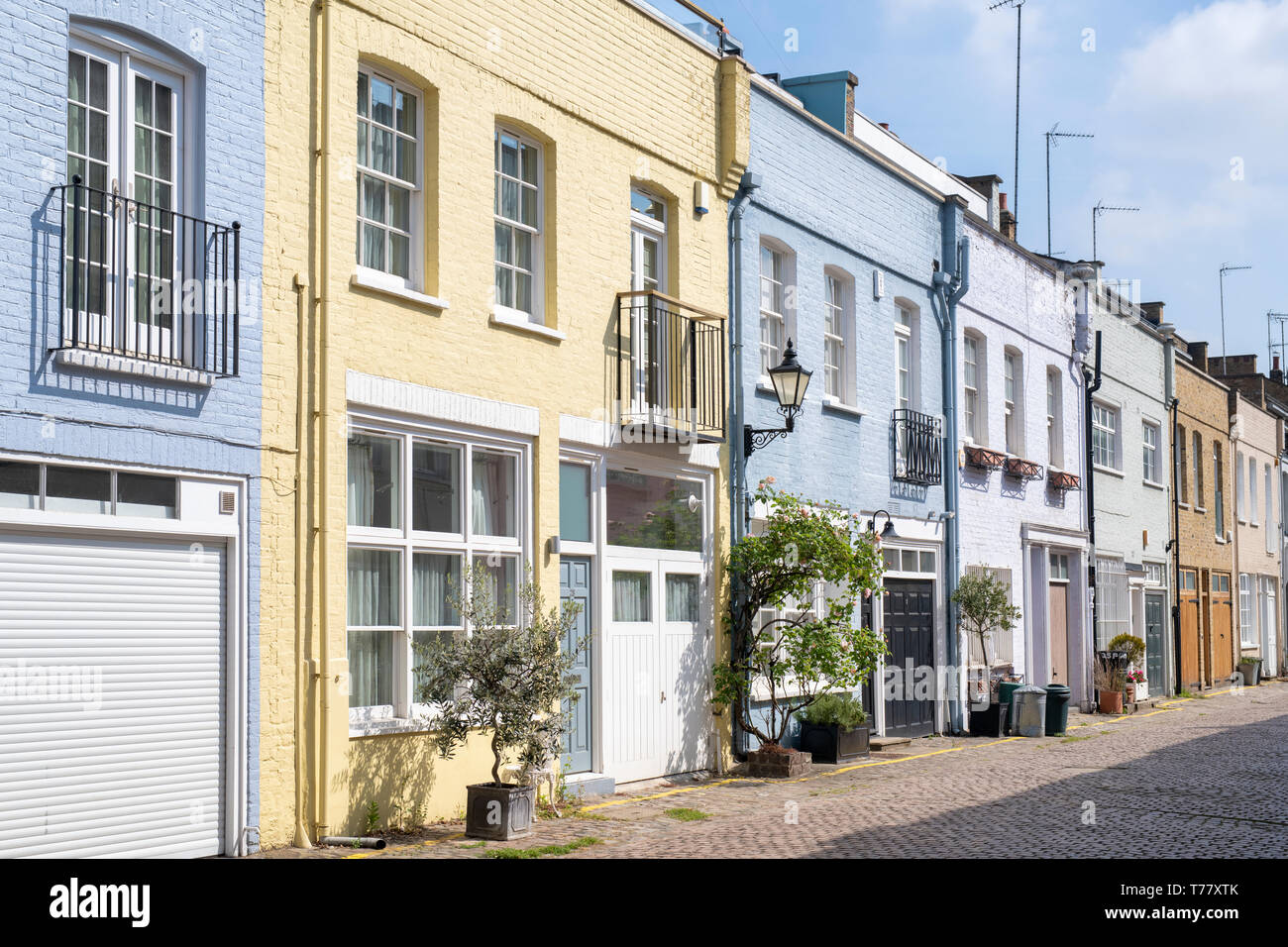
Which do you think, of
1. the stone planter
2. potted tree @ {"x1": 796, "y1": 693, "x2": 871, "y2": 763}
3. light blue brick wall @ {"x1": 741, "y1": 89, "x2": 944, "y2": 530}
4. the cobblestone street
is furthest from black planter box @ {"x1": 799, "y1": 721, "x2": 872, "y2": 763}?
light blue brick wall @ {"x1": 741, "y1": 89, "x2": 944, "y2": 530}

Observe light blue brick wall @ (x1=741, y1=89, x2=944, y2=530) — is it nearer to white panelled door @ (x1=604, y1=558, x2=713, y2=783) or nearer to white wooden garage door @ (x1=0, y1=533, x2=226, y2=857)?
white panelled door @ (x1=604, y1=558, x2=713, y2=783)

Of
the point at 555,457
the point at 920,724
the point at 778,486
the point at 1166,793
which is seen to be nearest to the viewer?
the point at 555,457

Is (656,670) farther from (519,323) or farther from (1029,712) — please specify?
(1029,712)

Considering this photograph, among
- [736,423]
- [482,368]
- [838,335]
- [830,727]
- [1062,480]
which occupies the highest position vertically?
[838,335]

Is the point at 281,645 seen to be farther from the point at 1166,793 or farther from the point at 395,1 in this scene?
the point at 1166,793

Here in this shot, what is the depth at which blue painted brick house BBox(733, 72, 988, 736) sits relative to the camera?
16.7 meters

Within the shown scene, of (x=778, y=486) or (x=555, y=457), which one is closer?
(x=555, y=457)

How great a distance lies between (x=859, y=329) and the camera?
18.7m

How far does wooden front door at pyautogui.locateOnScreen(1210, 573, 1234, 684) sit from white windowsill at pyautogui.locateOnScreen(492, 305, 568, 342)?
2635 centimetres

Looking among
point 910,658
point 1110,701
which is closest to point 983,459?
point 910,658

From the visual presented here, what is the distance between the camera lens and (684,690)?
585 inches

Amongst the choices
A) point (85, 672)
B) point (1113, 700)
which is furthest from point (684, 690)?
point (1113, 700)

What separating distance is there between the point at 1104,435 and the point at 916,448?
972 cm

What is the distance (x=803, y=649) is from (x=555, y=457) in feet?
13.0
